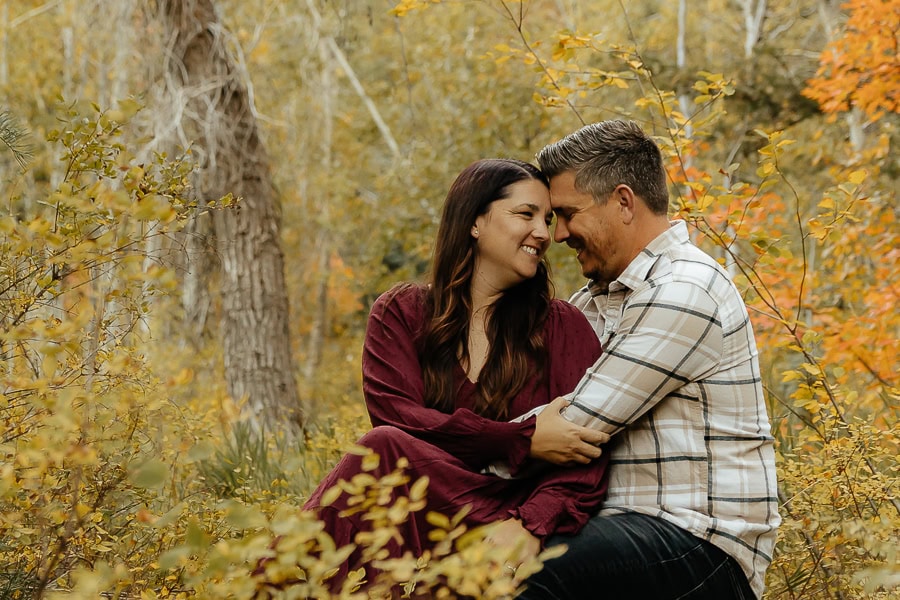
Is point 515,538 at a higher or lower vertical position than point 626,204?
lower

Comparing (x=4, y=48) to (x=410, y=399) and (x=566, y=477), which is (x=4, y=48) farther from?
(x=566, y=477)

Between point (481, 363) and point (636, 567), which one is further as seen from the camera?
point (481, 363)

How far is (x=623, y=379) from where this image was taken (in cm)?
248

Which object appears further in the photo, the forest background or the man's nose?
the man's nose

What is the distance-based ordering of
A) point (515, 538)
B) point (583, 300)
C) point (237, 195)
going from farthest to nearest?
point (237, 195) → point (583, 300) → point (515, 538)

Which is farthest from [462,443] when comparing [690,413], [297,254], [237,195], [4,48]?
[4,48]

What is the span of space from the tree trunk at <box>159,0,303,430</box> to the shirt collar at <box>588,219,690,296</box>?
11.5 feet

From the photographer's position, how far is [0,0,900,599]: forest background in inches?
77.4

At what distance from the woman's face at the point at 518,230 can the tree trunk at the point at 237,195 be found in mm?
3194

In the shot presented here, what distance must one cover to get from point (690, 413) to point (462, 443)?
2.05ft

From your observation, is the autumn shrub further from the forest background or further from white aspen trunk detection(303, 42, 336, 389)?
white aspen trunk detection(303, 42, 336, 389)

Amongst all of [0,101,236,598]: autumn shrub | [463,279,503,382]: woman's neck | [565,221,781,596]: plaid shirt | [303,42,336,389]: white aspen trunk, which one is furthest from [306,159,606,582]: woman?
[303,42,336,389]: white aspen trunk

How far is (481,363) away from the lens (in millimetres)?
2863

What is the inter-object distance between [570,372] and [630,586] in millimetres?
649
